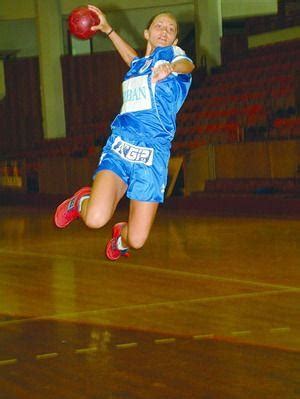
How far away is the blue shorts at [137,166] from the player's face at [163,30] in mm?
611

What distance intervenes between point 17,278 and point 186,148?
7.07 m

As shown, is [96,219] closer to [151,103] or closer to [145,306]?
[151,103]

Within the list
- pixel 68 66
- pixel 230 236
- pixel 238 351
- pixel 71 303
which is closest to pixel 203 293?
pixel 71 303

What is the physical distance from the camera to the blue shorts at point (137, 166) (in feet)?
15.5

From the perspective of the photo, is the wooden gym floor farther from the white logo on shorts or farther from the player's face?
the player's face

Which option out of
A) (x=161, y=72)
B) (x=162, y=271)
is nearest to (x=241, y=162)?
(x=162, y=271)

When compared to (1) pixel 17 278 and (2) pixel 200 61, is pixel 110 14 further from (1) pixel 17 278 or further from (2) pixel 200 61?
(1) pixel 17 278

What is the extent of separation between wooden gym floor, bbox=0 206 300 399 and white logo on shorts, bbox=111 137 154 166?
915mm

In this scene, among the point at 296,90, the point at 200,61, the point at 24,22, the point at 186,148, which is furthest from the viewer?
the point at 24,22

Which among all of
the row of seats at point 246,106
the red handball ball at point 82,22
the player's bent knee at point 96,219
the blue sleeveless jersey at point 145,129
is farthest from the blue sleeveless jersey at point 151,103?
the row of seats at point 246,106

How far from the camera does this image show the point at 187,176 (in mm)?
12984

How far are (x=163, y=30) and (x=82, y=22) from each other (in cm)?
48

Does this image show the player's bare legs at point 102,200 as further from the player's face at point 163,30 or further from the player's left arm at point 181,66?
the player's face at point 163,30

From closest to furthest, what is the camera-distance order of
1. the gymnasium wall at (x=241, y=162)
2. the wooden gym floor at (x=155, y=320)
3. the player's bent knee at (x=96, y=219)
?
the wooden gym floor at (x=155, y=320), the player's bent knee at (x=96, y=219), the gymnasium wall at (x=241, y=162)
